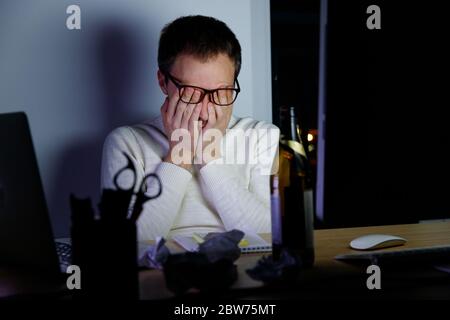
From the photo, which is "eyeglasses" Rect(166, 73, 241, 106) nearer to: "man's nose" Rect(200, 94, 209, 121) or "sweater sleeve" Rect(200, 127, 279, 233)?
"man's nose" Rect(200, 94, 209, 121)

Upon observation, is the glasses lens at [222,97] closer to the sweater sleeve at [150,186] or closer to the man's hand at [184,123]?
the man's hand at [184,123]

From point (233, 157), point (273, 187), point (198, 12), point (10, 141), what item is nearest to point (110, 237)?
point (10, 141)

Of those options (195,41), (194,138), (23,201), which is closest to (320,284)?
(23,201)

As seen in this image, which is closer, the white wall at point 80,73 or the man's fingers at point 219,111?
the man's fingers at point 219,111

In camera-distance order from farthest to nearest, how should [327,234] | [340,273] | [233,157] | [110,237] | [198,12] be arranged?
[198,12] < [233,157] < [327,234] < [340,273] < [110,237]

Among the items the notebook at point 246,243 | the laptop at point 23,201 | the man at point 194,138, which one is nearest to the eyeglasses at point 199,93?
the man at point 194,138

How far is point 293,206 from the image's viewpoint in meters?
0.90

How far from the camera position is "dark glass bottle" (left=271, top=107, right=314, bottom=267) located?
2.92 ft

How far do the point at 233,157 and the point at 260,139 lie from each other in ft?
0.41

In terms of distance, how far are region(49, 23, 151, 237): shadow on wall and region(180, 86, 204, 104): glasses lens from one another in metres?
0.40

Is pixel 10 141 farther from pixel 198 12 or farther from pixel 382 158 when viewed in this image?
pixel 198 12

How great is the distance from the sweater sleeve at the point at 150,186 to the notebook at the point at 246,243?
0.22m

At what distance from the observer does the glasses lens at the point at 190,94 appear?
1563mm

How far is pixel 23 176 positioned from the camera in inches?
30.6
